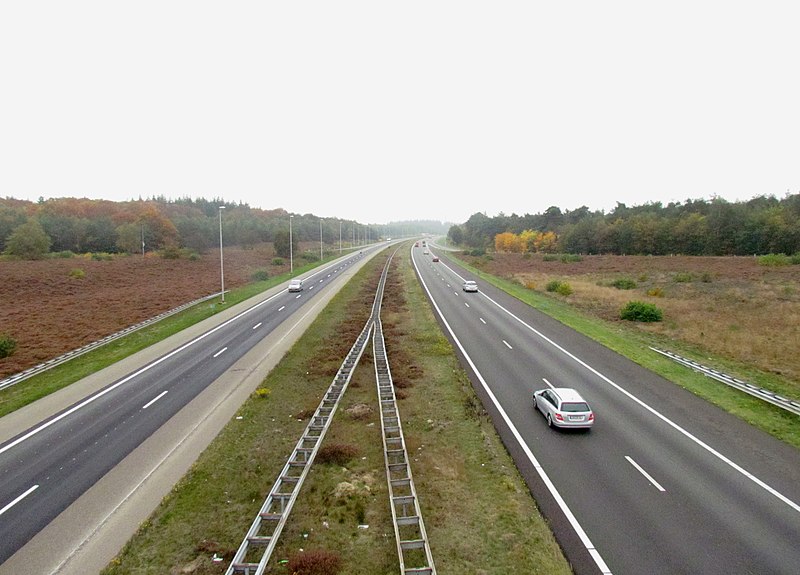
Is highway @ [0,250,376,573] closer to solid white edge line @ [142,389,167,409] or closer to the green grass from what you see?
solid white edge line @ [142,389,167,409]

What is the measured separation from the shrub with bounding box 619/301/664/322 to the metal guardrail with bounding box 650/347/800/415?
11.5 metres

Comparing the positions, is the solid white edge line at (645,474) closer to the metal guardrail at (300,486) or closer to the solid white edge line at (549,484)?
the solid white edge line at (549,484)

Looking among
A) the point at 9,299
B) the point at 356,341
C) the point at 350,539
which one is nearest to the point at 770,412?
the point at 350,539

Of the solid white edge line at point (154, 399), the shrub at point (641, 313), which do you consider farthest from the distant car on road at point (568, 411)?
the shrub at point (641, 313)

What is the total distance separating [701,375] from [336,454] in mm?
20841

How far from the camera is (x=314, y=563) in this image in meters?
10.5

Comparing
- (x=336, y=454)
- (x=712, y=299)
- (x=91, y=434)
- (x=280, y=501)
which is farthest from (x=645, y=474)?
(x=712, y=299)

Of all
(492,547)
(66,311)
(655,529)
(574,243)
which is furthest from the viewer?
(574,243)

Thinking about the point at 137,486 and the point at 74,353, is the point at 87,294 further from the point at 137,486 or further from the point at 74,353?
the point at 137,486

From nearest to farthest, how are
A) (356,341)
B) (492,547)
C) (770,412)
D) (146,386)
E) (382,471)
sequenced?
(492,547)
(382,471)
(770,412)
(146,386)
(356,341)

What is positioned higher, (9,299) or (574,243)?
(574,243)

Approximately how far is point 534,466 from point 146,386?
19438 millimetres

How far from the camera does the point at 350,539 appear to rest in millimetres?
11703

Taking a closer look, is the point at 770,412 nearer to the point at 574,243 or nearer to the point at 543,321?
the point at 543,321
